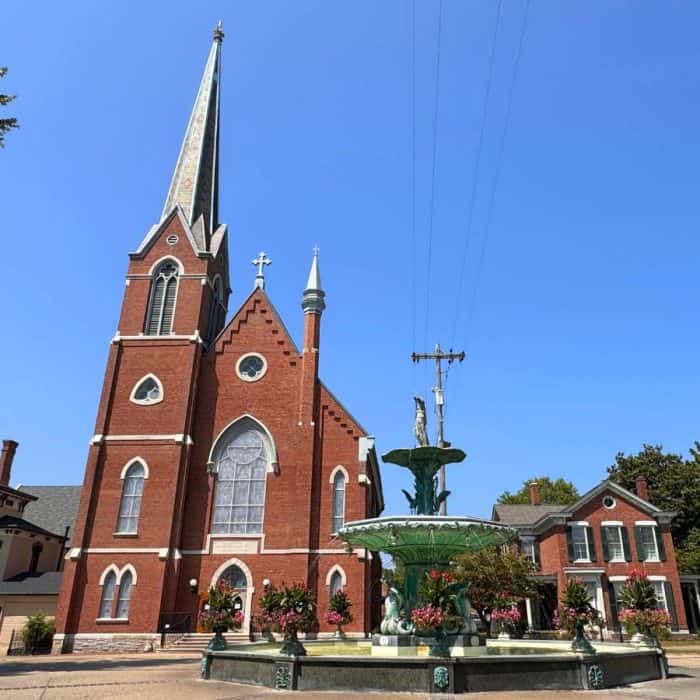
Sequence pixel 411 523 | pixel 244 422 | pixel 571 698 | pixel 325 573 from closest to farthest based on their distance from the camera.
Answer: pixel 571 698 → pixel 411 523 → pixel 325 573 → pixel 244 422

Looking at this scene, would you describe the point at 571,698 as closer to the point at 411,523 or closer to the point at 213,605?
the point at 411,523

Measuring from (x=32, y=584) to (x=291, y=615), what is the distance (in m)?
28.1

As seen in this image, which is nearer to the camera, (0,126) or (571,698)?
(571,698)

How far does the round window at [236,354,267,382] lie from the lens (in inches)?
1309

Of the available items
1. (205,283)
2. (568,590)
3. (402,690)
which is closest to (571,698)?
(402,690)

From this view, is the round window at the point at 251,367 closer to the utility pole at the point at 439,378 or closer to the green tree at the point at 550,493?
the utility pole at the point at 439,378

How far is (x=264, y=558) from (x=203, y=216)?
2129cm

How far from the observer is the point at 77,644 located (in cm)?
2708

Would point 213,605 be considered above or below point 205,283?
below

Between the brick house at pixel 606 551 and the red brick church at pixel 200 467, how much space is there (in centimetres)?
1131

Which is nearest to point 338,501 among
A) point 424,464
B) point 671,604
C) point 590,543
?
point 424,464

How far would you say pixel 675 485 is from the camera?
2024 inches

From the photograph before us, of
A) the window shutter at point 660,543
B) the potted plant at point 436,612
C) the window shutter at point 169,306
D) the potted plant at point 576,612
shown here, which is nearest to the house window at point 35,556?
the window shutter at point 169,306

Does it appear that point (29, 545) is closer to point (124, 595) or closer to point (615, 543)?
point (124, 595)
